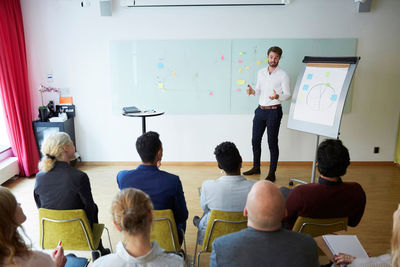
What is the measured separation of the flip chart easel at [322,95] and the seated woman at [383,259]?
8.32ft

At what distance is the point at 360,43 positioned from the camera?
4992 millimetres

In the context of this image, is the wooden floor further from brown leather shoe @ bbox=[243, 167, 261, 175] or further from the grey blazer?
the grey blazer

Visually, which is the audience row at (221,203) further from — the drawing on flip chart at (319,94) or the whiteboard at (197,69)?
the whiteboard at (197,69)

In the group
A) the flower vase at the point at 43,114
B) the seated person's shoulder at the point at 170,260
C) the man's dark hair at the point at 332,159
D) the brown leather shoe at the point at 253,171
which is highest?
the man's dark hair at the point at 332,159

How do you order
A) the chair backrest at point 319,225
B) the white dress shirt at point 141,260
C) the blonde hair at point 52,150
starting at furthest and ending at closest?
1. the blonde hair at point 52,150
2. the chair backrest at point 319,225
3. the white dress shirt at point 141,260

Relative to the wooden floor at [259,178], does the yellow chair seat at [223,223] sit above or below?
above

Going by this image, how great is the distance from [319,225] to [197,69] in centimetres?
345

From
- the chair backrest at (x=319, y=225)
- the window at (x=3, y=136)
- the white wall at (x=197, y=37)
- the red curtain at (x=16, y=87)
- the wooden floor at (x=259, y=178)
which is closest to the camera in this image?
the chair backrest at (x=319, y=225)

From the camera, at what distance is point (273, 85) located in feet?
14.9

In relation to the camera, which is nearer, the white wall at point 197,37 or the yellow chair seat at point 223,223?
the yellow chair seat at point 223,223

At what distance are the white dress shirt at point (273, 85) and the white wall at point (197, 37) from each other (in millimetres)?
705

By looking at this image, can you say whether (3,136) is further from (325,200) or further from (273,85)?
(325,200)

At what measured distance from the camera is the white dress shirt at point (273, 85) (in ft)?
14.7

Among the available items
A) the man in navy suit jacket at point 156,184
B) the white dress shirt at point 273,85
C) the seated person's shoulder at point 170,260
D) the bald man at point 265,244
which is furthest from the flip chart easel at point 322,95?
the seated person's shoulder at point 170,260
